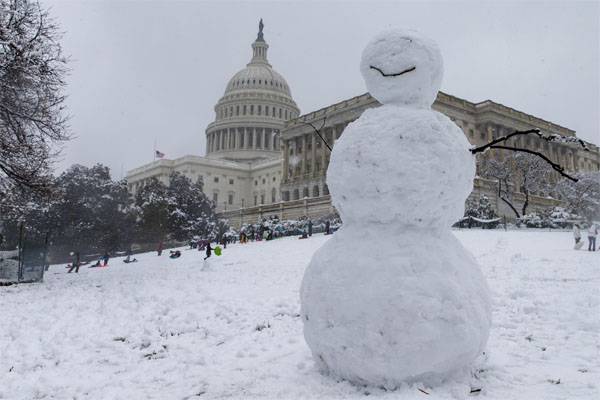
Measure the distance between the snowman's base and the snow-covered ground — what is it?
166 millimetres

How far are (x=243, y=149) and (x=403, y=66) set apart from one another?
3578 inches

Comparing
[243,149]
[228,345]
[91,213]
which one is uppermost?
[243,149]

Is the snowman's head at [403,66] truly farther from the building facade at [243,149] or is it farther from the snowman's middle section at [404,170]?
the building facade at [243,149]

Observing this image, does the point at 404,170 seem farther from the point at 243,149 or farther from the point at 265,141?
the point at 265,141

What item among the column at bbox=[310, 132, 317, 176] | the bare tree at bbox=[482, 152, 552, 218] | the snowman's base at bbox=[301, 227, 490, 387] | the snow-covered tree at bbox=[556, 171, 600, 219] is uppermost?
the column at bbox=[310, 132, 317, 176]

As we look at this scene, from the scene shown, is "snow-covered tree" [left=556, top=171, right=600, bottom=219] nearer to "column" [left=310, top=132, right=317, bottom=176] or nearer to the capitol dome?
"column" [left=310, top=132, right=317, bottom=176]

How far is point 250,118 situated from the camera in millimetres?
91750

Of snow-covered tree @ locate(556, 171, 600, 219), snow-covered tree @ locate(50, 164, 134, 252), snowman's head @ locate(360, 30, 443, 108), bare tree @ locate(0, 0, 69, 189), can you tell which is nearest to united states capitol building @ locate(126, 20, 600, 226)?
snow-covered tree @ locate(556, 171, 600, 219)

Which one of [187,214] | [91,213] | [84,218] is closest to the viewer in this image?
[84,218]

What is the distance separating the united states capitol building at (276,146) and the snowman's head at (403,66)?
42.4 m

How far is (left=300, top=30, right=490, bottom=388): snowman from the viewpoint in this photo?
3506mm

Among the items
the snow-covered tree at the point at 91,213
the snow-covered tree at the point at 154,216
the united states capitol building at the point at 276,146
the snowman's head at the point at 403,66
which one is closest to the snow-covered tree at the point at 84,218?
the snow-covered tree at the point at 91,213

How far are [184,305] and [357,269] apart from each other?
6249mm

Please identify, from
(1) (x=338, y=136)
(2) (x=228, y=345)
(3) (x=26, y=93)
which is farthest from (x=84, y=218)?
(1) (x=338, y=136)
